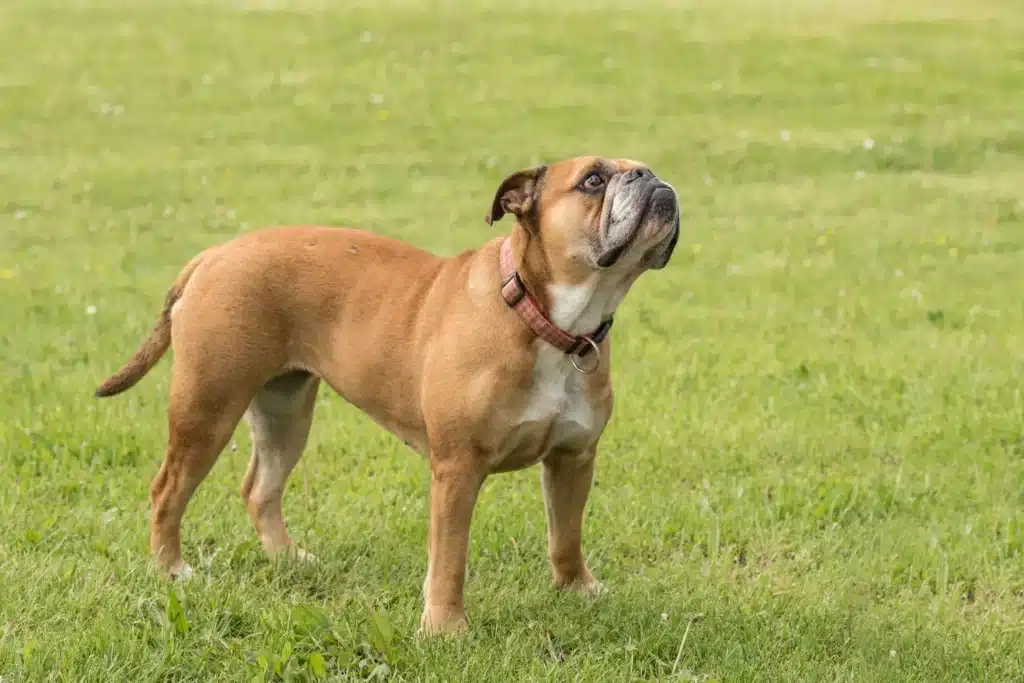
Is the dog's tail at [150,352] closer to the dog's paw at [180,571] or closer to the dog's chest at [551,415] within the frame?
the dog's paw at [180,571]

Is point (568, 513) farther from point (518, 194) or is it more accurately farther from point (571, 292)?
point (518, 194)

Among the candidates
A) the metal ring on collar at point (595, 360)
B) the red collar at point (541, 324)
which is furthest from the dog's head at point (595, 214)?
the metal ring on collar at point (595, 360)

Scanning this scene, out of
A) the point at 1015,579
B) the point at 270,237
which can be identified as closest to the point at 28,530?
the point at 270,237

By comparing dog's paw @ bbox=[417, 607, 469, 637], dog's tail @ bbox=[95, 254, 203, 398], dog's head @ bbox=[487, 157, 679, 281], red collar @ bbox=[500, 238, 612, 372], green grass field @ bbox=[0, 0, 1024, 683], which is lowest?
green grass field @ bbox=[0, 0, 1024, 683]

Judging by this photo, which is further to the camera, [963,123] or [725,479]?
[963,123]

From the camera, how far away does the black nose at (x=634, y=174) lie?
180 inches

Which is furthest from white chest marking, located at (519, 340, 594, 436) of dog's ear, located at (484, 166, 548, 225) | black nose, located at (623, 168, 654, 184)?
black nose, located at (623, 168, 654, 184)

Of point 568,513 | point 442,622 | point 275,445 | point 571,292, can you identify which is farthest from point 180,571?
point 571,292

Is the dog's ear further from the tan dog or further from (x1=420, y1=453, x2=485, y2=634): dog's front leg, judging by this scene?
(x1=420, y1=453, x2=485, y2=634): dog's front leg

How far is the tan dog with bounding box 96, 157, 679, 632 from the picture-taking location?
4.65 m

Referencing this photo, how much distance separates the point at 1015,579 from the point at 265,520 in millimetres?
3253

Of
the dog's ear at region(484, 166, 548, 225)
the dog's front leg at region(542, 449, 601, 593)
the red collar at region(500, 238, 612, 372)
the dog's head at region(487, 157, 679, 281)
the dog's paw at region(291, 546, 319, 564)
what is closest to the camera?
the dog's head at region(487, 157, 679, 281)

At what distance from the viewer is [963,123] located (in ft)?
57.6

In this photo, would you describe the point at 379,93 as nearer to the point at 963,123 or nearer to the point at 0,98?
the point at 0,98
